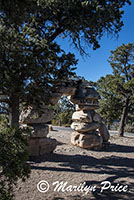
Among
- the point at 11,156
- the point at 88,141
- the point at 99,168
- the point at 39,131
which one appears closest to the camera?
the point at 11,156

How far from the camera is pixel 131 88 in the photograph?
13.7m

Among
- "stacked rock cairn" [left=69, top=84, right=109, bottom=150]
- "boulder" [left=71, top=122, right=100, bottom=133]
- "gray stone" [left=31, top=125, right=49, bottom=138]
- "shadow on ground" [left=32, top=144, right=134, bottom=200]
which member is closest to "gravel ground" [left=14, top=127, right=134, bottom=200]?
"shadow on ground" [left=32, top=144, right=134, bottom=200]

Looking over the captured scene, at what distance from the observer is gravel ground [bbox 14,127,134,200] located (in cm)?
420

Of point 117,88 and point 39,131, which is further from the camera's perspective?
point 117,88

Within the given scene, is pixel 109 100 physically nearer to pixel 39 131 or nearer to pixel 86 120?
pixel 86 120

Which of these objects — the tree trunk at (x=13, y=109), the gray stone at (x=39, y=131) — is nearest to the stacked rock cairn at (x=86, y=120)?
the gray stone at (x=39, y=131)

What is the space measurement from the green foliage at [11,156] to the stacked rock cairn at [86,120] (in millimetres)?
6858

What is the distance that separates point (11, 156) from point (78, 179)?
3.10 m

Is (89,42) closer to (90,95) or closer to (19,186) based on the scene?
(90,95)

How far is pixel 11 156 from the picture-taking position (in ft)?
9.42

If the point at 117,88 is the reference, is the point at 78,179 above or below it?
below

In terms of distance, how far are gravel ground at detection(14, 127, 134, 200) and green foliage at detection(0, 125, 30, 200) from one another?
5.05 ft

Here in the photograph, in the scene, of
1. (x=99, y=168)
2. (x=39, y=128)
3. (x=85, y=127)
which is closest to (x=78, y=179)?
(x=99, y=168)

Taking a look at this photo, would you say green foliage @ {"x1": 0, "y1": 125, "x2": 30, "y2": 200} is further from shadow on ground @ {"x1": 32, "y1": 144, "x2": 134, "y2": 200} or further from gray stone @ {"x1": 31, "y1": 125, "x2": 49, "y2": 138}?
gray stone @ {"x1": 31, "y1": 125, "x2": 49, "y2": 138}
